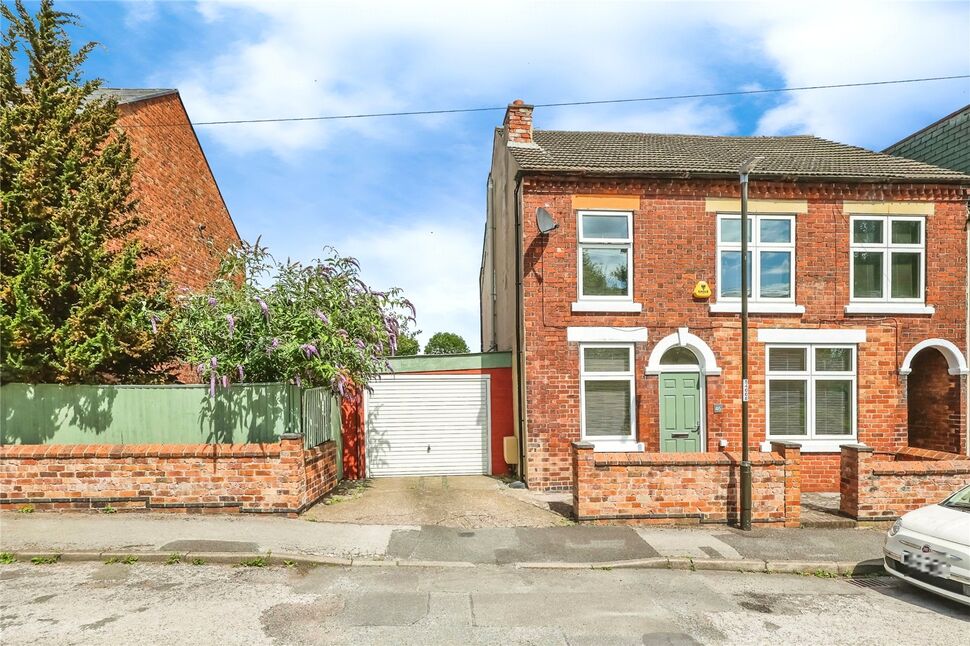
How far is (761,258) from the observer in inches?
482

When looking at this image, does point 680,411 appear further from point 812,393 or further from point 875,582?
point 875,582

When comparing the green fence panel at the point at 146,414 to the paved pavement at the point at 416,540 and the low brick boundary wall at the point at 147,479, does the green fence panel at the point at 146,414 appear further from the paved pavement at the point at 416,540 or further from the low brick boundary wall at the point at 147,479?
the paved pavement at the point at 416,540

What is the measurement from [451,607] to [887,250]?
1156 cm

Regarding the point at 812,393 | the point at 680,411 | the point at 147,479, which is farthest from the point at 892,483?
the point at 147,479

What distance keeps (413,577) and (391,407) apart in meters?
6.31

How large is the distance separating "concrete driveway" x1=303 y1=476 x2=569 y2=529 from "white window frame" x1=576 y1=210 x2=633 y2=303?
3.98 metres

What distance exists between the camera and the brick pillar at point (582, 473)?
29.3 feet

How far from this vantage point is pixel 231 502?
349 inches

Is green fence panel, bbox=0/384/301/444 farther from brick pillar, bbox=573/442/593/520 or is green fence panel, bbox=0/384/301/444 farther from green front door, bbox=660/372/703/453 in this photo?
green front door, bbox=660/372/703/453

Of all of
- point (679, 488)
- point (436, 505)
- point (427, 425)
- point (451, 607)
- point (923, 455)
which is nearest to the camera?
point (451, 607)

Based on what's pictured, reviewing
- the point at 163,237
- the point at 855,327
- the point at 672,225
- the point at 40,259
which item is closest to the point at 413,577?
the point at 40,259

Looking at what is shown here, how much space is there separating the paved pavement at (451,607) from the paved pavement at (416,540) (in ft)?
1.42

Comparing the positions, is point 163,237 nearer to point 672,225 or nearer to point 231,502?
point 231,502

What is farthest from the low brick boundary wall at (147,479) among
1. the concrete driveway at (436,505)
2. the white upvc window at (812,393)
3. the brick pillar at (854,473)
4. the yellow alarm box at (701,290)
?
the white upvc window at (812,393)
